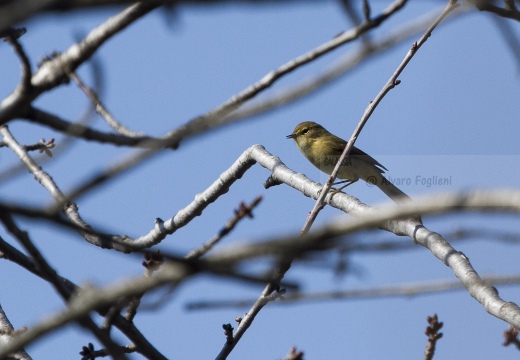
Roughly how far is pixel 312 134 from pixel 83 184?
29.1 ft

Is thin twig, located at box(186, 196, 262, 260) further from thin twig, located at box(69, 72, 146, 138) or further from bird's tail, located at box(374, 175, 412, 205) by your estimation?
bird's tail, located at box(374, 175, 412, 205)

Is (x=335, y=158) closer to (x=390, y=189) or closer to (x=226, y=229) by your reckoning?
Result: (x=390, y=189)

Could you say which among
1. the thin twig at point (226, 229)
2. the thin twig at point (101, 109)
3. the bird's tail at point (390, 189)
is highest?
the bird's tail at point (390, 189)

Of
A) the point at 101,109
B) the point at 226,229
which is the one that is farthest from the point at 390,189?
the point at 226,229

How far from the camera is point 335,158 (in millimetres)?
9562

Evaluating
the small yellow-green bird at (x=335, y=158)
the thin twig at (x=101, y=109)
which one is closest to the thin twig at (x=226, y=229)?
the thin twig at (x=101, y=109)

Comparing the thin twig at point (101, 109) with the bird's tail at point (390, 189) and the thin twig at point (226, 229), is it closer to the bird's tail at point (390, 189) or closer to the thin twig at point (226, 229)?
the thin twig at point (226, 229)

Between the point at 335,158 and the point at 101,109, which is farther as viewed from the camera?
the point at 335,158

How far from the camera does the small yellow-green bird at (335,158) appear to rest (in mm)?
8844

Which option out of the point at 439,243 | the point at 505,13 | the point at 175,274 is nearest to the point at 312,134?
the point at 439,243

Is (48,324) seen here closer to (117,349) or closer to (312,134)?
(117,349)

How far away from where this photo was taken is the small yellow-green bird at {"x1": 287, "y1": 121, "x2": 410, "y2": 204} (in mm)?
8844

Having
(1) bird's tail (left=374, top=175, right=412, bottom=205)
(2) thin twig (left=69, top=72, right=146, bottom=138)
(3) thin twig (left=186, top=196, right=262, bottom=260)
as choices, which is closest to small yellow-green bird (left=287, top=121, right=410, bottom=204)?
(1) bird's tail (left=374, top=175, right=412, bottom=205)

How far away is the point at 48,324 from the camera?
1.35 meters
